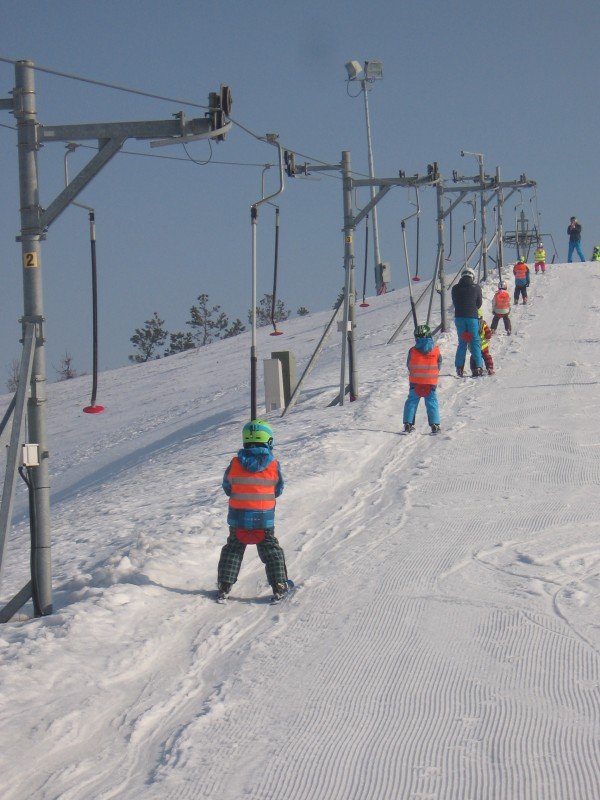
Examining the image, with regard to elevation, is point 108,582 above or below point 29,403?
below

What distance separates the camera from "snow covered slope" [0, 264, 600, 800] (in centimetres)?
508

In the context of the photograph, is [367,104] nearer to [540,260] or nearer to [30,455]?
[540,260]

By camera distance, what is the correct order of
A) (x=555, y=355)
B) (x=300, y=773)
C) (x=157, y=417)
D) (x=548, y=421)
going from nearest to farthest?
(x=300, y=773)
(x=548, y=421)
(x=555, y=355)
(x=157, y=417)

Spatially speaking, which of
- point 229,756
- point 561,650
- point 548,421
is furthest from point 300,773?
point 548,421

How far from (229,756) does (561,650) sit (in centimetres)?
225

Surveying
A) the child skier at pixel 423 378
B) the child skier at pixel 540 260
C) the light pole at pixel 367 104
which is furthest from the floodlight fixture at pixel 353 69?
the child skier at pixel 423 378

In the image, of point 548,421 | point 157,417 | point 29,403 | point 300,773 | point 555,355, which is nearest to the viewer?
point 300,773

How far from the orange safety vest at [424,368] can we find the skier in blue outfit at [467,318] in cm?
485

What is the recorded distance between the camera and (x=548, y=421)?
14906 mm

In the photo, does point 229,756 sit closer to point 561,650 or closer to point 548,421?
point 561,650

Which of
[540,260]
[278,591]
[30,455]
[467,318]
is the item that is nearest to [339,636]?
[278,591]

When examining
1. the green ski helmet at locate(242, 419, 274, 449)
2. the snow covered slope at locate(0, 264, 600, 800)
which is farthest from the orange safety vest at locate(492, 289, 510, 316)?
the green ski helmet at locate(242, 419, 274, 449)

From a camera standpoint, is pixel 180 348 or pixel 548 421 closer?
pixel 548 421

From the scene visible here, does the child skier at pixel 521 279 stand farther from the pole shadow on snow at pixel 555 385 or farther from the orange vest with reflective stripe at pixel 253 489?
the orange vest with reflective stripe at pixel 253 489
